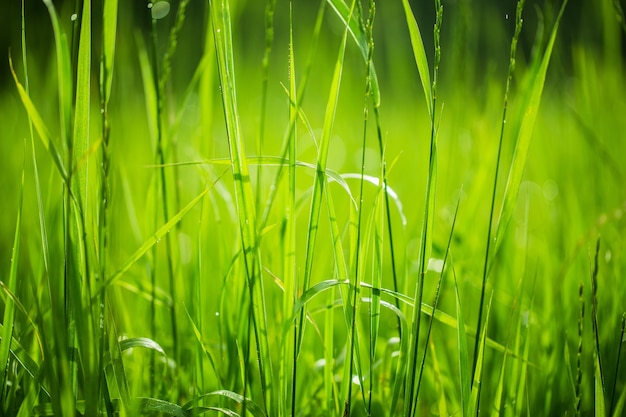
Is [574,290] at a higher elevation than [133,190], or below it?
below

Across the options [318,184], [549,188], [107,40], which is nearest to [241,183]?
[318,184]

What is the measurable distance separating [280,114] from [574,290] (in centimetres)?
202

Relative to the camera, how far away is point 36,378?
0.50 meters

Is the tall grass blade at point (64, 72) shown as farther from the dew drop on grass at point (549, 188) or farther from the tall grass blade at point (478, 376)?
the dew drop on grass at point (549, 188)

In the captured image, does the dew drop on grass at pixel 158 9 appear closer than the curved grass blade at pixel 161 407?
No

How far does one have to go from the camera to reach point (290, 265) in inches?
21.1

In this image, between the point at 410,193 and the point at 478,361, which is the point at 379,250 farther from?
the point at 410,193

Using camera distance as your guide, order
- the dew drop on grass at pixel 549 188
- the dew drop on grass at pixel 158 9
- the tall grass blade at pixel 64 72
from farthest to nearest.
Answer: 1. the dew drop on grass at pixel 549 188
2. the dew drop on grass at pixel 158 9
3. the tall grass blade at pixel 64 72

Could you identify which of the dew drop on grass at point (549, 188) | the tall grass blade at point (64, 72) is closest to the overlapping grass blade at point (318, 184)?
the tall grass blade at point (64, 72)

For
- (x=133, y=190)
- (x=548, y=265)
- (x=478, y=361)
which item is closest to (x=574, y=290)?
(x=548, y=265)

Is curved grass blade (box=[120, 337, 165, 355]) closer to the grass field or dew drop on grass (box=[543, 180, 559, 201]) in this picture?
the grass field

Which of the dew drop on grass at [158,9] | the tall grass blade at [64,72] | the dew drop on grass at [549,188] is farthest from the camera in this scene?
the dew drop on grass at [549,188]

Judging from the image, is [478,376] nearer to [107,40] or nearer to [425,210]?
[425,210]

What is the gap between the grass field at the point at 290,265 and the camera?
486mm
